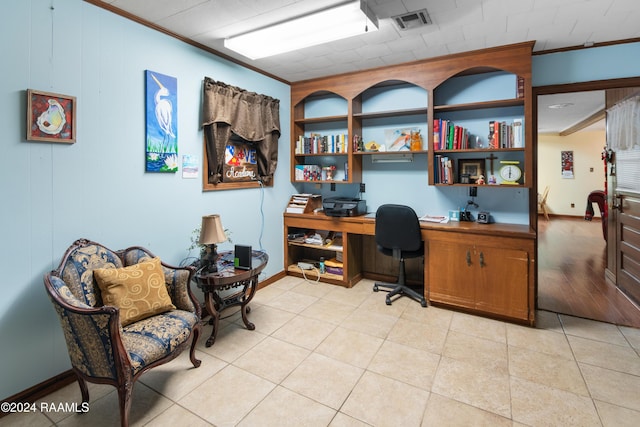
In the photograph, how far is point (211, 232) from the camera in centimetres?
263

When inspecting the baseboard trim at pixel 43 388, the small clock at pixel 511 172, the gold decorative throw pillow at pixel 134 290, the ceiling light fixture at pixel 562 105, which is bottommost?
the baseboard trim at pixel 43 388

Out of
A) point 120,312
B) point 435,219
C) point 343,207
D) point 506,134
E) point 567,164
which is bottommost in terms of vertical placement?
point 120,312

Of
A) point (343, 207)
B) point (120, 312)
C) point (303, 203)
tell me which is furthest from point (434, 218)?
point (120, 312)

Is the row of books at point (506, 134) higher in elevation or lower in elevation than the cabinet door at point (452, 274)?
higher

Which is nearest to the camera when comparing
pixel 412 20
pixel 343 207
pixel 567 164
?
pixel 412 20

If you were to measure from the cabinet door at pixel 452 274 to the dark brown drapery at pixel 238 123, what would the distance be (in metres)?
2.10

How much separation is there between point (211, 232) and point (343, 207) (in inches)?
64.4

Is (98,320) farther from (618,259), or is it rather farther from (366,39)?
(618,259)

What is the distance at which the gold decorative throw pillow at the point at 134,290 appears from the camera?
196 centimetres

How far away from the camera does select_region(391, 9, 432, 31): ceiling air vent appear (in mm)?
2383

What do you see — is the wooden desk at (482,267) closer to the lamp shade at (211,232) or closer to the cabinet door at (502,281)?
the cabinet door at (502,281)

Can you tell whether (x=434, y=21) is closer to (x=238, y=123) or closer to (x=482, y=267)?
(x=238, y=123)

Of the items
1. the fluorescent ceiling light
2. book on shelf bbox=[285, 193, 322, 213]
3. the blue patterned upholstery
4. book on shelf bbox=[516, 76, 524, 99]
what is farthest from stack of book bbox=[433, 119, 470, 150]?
the blue patterned upholstery

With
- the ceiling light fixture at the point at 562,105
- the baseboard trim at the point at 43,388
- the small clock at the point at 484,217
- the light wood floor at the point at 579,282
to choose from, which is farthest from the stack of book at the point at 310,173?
the ceiling light fixture at the point at 562,105
